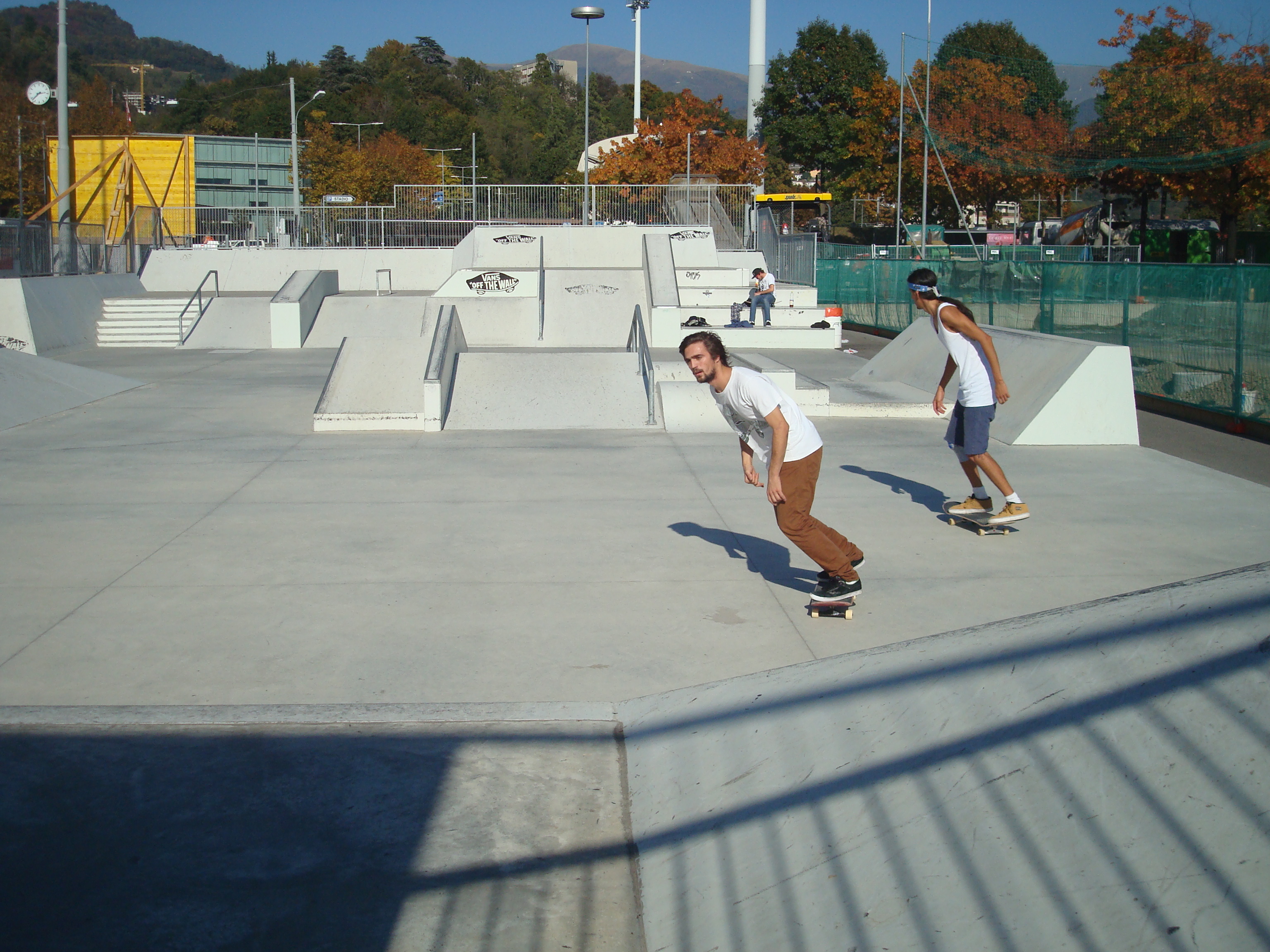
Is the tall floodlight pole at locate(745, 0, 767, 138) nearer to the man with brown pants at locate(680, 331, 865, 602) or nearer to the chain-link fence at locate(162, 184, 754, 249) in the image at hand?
the chain-link fence at locate(162, 184, 754, 249)

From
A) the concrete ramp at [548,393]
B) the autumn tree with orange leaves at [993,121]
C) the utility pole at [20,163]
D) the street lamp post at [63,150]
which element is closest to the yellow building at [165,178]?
the utility pole at [20,163]

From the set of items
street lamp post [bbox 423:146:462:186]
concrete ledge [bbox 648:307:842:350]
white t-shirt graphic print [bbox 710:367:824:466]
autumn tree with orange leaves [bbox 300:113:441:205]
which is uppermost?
street lamp post [bbox 423:146:462:186]

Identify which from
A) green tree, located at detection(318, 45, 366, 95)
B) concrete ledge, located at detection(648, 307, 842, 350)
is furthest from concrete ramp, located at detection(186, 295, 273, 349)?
green tree, located at detection(318, 45, 366, 95)

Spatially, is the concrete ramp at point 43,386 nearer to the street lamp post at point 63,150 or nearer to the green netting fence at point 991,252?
the street lamp post at point 63,150

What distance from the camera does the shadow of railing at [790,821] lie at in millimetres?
2629

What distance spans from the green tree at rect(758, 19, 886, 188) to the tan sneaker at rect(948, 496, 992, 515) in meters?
66.7

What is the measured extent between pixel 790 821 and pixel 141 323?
83.7 feet

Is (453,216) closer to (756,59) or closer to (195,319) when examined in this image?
(195,319)

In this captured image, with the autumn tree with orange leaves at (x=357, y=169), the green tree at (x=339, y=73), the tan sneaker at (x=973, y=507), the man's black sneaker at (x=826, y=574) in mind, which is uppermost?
the green tree at (x=339, y=73)

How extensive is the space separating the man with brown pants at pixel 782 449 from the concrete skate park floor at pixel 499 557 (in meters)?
0.32

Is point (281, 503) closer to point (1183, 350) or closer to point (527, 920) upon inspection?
point (527, 920)

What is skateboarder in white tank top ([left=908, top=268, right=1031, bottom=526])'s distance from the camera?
7340 mm

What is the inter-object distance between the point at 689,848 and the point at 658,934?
0.32 meters

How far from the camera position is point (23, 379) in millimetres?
13414
